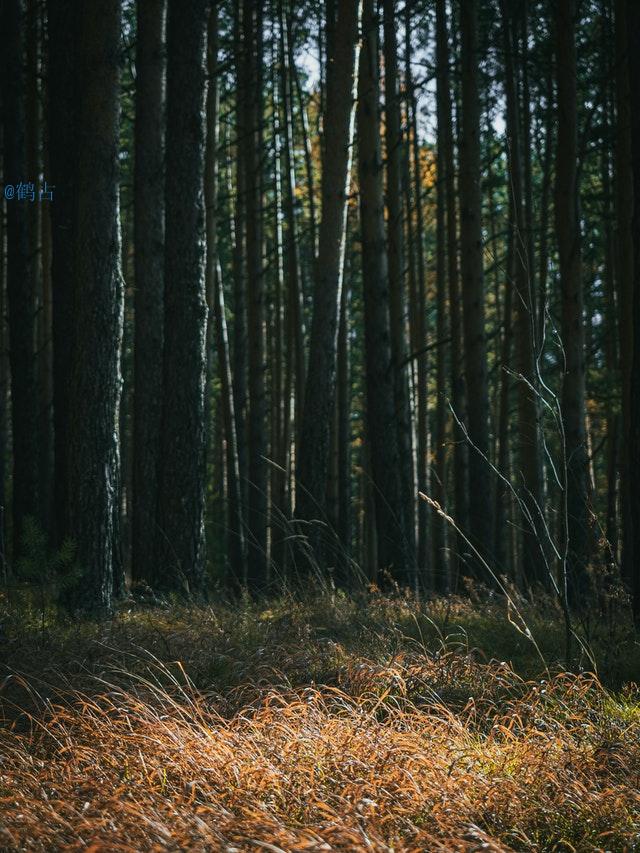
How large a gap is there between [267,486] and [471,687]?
983 centimetres

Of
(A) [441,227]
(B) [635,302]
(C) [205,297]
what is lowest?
(B) [635,302]

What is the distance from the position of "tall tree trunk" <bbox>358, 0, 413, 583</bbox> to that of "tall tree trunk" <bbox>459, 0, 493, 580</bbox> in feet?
5.17

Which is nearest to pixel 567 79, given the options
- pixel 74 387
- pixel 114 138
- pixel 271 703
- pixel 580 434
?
pixel 580 434

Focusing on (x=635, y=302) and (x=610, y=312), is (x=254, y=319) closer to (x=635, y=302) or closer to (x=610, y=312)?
(x=610, y=312)

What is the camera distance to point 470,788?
296cm

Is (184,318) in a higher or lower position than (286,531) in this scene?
higher

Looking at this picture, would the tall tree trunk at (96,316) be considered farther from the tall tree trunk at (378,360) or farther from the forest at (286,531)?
the tall tree trunk at (378,360)

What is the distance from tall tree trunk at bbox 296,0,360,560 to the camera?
9117 millimetres

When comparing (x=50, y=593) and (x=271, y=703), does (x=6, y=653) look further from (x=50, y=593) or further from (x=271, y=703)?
(x=50, y=593)

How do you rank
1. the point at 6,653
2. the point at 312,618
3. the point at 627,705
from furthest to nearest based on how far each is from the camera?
the point at 312,618 < the point at 6,653 < the point at 627,705

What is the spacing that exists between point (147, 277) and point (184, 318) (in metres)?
1.49

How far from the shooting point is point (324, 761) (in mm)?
3119

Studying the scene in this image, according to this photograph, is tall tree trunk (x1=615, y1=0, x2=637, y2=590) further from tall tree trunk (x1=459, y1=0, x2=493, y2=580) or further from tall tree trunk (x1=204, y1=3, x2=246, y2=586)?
tall tree trunk (x1=204, y1=3, x2=246, y2=586)

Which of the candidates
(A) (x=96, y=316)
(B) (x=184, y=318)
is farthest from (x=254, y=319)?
(A) (x=96, y=316)
